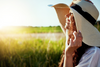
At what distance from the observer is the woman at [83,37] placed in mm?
1246

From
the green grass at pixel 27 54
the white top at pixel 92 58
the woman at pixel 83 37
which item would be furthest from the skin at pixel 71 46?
the green grass at pixel 27 54

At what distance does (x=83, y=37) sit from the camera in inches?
52.3

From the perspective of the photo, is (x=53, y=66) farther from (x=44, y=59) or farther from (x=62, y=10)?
(x=62, y=10)

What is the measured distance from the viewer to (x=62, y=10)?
1910mm

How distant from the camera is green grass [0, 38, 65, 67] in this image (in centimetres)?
297

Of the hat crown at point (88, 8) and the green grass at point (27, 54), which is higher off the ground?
the hat crown at point (88, 8)

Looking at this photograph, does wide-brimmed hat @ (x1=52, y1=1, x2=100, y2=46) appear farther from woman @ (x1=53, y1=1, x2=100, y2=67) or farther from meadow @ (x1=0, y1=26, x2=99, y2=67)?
meadow @ (x1=0, y1=26, x2=99, y2=67)

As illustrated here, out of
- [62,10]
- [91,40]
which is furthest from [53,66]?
[91,40]

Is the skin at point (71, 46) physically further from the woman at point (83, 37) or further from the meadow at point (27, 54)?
the meadow at point (27, 54)

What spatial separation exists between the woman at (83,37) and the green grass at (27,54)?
1.63 meters

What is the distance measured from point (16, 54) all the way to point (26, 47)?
33 cm

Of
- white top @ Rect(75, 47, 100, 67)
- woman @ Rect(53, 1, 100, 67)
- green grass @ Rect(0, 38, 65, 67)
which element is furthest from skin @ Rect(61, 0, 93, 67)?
green grass @ Rect(0, 38, 65, 67)

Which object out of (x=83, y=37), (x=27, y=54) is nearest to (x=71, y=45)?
(x=83, y=37)

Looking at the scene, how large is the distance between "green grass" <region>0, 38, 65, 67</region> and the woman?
1.63m
